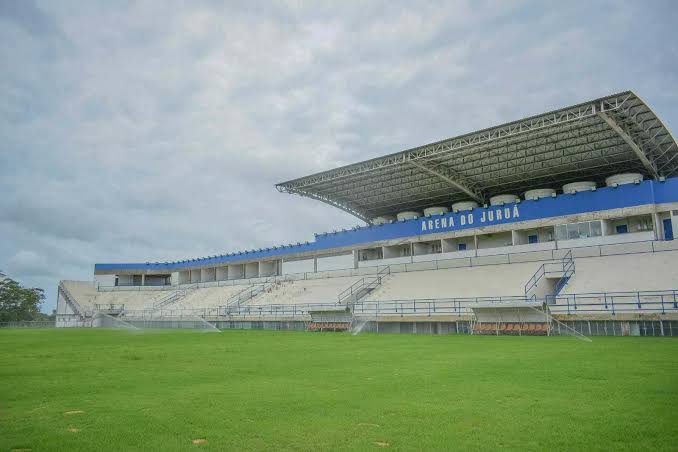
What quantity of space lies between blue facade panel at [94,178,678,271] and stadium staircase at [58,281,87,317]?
24.4 m

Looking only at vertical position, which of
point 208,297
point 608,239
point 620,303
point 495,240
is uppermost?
point 495,240

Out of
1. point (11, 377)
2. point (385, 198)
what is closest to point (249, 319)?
point (385, 198)

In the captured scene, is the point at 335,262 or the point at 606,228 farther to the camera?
the point at 335,262

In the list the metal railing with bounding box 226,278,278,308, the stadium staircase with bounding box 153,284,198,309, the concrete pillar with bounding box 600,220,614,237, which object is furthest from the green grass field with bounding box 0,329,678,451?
the stadium staircase with bounding box 153,284,198,309

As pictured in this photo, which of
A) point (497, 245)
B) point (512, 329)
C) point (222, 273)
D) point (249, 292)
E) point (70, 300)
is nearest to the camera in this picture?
point (512, 329)

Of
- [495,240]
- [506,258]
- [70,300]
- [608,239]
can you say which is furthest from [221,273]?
[608,239]

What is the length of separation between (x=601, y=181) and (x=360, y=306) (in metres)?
27.5

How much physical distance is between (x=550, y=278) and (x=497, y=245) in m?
11.0

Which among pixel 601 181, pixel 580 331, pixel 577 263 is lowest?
pixel 580 331

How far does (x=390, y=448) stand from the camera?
16.3 feet

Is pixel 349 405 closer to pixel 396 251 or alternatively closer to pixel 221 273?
pixel 396 251

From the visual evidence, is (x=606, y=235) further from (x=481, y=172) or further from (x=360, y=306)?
(x=360, y=306)

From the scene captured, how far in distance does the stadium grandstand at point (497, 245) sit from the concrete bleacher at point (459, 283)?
0.17 metres

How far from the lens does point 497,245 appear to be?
42219mm
